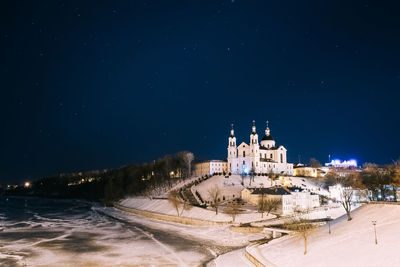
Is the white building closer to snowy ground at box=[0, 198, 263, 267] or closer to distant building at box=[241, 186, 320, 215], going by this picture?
distant building at box=[241, 186, 320, 215]

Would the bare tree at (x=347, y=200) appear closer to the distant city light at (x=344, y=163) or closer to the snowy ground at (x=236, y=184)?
the snowy ground at (x=236, y=184)

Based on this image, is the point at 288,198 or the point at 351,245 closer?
the point at 351,245

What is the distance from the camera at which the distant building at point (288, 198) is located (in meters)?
56.1

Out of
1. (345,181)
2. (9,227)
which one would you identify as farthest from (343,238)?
(345,181)

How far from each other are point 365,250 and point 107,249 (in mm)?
22566

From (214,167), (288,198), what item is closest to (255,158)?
(214,167)

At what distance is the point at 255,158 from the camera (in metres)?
98.1

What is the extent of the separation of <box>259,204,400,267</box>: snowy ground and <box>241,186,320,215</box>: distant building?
23.5m

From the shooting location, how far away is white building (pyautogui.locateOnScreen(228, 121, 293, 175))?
322 ft

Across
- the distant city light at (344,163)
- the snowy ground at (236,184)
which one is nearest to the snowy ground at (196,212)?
the snowy ground at (236,184)

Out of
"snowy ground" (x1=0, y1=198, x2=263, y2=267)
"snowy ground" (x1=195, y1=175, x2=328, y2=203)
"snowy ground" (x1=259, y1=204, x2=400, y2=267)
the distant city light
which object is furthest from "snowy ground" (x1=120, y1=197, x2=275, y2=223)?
the distant city light

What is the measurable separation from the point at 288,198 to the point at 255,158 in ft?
135

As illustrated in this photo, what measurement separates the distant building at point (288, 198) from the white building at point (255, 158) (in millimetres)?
30893

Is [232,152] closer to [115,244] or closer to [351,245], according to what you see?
[115,244]
